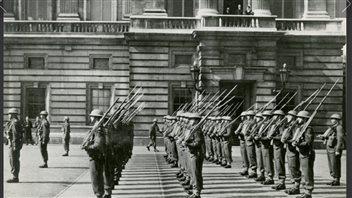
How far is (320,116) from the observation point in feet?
117

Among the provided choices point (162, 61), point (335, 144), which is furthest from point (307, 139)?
point (162, 61)

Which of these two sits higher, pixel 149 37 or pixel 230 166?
pixel 149 37

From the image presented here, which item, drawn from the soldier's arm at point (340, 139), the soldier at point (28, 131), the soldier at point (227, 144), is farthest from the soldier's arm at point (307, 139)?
the soldier at point (28, 131)

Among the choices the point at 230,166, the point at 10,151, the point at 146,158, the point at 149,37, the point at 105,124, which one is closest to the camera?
the point at 105,124

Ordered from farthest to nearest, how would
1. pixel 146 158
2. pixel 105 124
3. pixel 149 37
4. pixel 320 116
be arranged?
1. pixel 149 37
2. pixel 320 116
3. pixel 146 158
4. pixel 105 124

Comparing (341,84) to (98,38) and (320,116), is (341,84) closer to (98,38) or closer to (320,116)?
(320,116)

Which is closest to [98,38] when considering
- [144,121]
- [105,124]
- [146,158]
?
[144,121]

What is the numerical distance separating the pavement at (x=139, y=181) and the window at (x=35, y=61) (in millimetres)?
11647

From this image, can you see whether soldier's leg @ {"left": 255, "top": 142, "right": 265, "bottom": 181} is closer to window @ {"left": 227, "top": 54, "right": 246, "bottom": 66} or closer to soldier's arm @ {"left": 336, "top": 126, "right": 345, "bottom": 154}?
soldier's arm @ {"left": 336, "top": 126, "right": 345, "bottom": 154}

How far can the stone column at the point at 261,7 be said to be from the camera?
38.3 meters

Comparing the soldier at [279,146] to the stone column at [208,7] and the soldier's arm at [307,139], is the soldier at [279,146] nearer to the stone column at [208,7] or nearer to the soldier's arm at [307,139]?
the soldier's arm at [307,139]

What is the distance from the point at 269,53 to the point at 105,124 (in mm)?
23061

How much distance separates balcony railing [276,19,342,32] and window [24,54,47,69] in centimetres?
1473

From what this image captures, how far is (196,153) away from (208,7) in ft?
73.9
